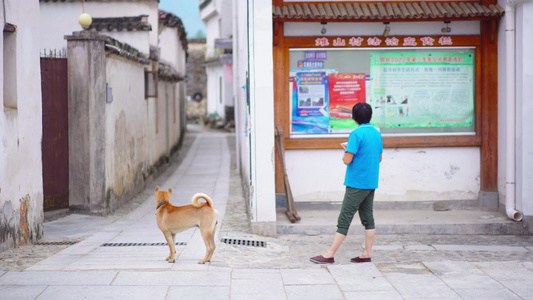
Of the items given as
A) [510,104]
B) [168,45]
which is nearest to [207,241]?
[510,104]

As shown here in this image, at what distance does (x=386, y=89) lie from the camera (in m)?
10.2

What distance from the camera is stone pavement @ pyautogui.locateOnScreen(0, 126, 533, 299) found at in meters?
5.78

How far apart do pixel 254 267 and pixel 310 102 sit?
12.4ft

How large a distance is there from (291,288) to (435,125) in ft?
17.2

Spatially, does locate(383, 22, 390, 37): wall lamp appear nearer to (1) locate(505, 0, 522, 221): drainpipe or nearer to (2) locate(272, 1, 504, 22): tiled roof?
(2) locate(272, 1, 504, 22): tiled roof

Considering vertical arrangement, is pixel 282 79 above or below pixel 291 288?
Answer: above

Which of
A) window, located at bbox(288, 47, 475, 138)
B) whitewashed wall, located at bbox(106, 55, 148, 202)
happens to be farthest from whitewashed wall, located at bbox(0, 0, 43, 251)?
window, located at bbox(288, 47, 475, 138)

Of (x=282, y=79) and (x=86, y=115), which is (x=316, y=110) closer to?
(x=282, y=79)

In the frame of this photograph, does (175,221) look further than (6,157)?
No

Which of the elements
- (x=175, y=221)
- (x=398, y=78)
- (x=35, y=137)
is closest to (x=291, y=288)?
(x=175, y=221)

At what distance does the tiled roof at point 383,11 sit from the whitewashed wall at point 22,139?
344 centimetres

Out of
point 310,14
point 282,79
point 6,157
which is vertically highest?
point 310,14

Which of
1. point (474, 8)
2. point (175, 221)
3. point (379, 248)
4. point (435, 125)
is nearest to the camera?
point (175, 221)

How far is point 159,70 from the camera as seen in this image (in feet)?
58.4
